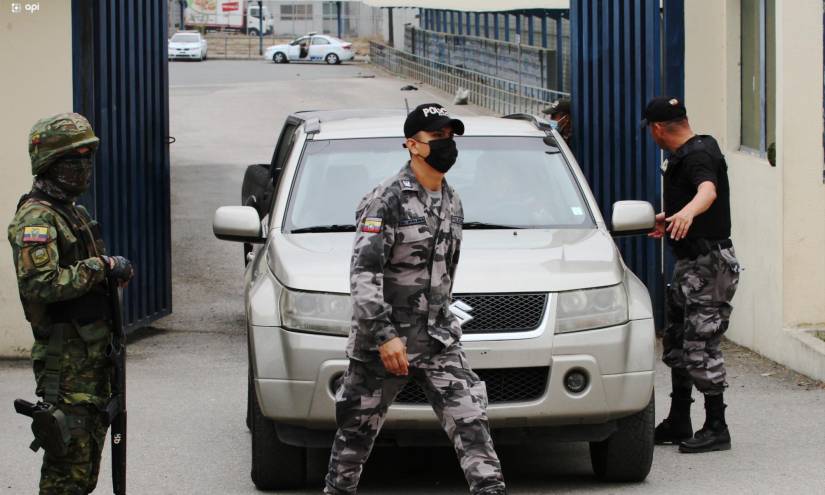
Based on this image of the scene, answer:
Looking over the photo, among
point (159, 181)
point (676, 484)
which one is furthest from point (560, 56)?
point (676, 484)

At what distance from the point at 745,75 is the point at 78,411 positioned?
7.17 metres

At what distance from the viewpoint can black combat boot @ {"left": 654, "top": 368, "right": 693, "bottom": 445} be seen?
782cm

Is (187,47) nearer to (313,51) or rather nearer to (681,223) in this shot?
(313,51)

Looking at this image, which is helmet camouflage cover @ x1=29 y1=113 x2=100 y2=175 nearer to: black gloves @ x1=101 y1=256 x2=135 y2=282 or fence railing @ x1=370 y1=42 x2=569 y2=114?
black gloves @ x1=101 y1=256 x2=135 y2=282

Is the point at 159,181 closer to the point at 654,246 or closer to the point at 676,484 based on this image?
the point at 654,246

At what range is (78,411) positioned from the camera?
5.50 metres

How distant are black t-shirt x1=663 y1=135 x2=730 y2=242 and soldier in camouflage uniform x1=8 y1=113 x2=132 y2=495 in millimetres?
3135

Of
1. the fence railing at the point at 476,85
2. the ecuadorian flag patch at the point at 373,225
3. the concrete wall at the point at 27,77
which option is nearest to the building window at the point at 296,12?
the fence railing at the point at 476,85

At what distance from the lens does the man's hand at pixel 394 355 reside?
17.9 ft

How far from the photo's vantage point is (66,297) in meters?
5.43

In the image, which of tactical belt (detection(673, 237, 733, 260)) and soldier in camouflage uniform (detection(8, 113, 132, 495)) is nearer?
soldier in camouflage uniform (detection(8, 113, 132, 495))

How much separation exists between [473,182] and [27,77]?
13.2 ft

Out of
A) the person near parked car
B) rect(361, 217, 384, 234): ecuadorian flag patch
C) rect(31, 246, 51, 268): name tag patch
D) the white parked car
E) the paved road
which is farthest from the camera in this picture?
the white parked car

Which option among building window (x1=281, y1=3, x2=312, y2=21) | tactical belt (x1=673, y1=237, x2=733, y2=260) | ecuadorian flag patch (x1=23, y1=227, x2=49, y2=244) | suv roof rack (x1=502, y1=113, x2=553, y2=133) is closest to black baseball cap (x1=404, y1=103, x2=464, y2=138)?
ecuadorian flag patch (x1=23, y1=227, x2=49, y2=244)
